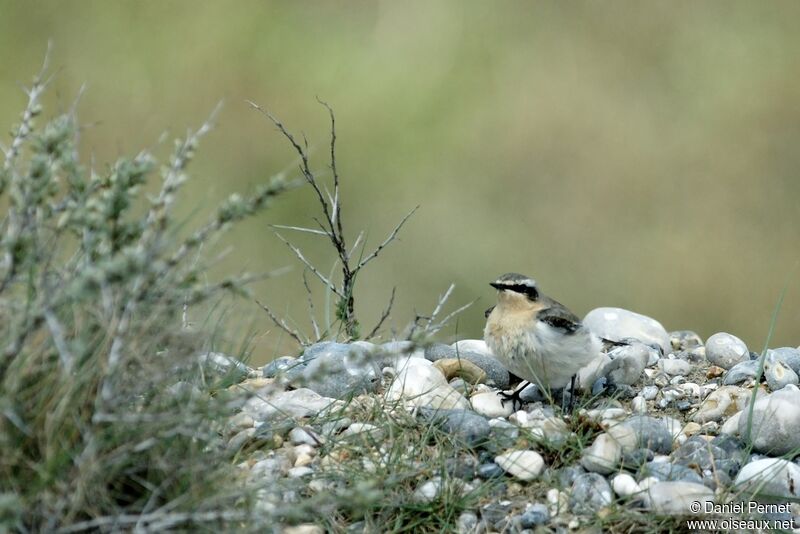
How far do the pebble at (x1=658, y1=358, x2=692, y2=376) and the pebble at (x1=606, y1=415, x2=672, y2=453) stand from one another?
0.89 meters

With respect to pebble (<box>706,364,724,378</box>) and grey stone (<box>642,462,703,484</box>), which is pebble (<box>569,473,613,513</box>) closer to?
grey stone (<box>642,462,703,484</box>)

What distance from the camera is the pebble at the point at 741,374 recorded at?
4195 mm

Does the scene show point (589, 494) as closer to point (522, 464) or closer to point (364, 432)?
point (522, 464)

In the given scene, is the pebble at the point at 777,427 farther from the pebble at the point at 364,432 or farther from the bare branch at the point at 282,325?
the bare branch at the point at 282,325

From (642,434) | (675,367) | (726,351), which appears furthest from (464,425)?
(726,351)

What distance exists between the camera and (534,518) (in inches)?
119

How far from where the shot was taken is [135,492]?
2.68 m

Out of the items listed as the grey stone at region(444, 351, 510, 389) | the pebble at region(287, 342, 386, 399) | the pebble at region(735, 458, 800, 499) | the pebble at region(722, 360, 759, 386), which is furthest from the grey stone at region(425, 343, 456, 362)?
the pebble at region(735, 458, 800, 499)

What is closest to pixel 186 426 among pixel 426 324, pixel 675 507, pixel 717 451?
pixel 675 507

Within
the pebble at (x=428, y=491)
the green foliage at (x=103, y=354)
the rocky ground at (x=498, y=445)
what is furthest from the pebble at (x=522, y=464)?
the green foliage at (x=103, y=354)

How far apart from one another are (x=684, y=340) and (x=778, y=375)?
1007 millimetres

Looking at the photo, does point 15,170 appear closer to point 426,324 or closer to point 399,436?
point 399,436

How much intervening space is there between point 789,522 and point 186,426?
1.76 metres

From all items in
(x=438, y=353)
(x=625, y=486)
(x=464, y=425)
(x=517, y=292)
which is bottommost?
(x=625, y=486)
